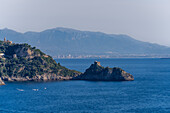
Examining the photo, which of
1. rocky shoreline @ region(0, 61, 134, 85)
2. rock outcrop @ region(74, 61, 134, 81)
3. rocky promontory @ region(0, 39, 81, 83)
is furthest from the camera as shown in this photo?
rocky promontory @ region(0, 39, 81, 83)

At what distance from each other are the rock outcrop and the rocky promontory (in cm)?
642

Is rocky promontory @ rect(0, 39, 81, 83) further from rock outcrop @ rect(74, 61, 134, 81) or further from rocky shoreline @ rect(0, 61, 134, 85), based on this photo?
rock outcrop @ rect(74, 61, 134, 81)

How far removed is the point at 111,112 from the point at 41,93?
33.5 meters

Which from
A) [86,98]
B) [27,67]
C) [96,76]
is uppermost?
[27,67]

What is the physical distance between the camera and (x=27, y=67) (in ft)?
497

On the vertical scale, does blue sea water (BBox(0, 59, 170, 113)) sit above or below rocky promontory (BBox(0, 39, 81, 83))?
below

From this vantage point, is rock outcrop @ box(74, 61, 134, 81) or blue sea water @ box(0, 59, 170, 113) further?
rock outcrop @ box(74, 61, 134, 81)

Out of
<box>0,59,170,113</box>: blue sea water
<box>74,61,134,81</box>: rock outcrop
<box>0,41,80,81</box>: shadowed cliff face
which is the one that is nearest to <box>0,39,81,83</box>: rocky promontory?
<box>0,41,80,81</box>: shadowed cliff face

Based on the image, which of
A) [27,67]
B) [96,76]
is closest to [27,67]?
[27,67]

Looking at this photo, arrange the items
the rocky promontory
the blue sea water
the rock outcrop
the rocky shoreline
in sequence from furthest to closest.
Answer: the rocky promontory → the rocky shoreline → the rock outcrop → the blue sea water

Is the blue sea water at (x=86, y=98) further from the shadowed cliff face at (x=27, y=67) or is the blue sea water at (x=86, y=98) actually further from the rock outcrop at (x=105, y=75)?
the shadowed cliff face at (x=27, y=67)

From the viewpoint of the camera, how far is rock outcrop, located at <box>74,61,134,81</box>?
143 m

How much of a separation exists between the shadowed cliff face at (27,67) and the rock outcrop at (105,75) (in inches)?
265

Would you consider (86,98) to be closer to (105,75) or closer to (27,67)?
(105,75)
